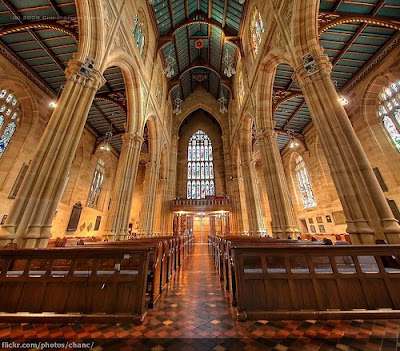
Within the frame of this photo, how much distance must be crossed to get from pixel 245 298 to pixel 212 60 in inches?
723

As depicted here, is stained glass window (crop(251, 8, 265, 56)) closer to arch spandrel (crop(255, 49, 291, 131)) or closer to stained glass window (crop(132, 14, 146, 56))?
arch spandrel (crop(255, 49, 291, 131))

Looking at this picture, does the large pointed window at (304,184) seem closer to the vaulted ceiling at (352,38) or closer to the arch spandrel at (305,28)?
the vaulted ceiling at (352,38)

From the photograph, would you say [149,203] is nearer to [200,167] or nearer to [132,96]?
[132,96]

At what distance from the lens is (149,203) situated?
11.0 metres

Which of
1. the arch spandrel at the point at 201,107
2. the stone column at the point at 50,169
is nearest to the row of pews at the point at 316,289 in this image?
the stone column at the point at 50,169

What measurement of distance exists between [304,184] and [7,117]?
64.9 feet

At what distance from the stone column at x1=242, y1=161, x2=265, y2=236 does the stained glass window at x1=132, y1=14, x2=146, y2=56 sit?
30.4 ft

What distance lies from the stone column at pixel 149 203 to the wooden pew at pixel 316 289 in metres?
8.89

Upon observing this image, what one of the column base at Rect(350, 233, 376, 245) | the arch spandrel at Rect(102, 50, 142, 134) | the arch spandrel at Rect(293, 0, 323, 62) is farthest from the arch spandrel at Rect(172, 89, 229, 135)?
the column base at Rect(350, 233, 376, 245)

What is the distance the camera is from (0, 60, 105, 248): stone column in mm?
3543

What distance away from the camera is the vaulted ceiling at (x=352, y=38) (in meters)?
6.20

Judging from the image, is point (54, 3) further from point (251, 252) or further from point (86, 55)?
point (251, 252)

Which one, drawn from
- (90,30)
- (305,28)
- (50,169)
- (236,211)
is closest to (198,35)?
(90,30)

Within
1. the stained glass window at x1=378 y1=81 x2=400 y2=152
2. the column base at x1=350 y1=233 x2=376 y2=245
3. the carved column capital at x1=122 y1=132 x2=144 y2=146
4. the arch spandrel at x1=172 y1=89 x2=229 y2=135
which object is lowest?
the column base at x1=350 y1=233 x2=376 y2=245
